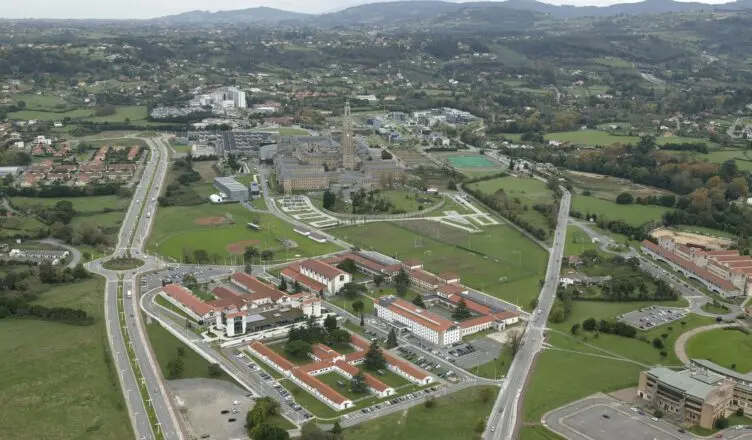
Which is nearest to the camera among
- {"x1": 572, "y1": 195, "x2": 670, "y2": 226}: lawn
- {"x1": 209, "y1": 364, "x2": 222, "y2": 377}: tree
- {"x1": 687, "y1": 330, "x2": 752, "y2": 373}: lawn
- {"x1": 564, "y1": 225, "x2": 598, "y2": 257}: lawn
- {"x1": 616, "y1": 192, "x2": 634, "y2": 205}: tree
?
{"x1": 209, "y1": 364, "x2": 222, "y2": 377}: tree

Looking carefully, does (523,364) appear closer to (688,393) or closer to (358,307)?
(688,393)

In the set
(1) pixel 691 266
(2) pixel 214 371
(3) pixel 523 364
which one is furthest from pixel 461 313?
(1) pixel 691 266

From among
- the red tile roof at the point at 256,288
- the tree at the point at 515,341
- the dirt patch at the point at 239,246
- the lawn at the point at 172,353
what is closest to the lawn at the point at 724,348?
the tree at the point at 515,341

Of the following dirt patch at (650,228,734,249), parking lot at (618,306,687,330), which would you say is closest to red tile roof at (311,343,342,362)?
parking lot at (618,306,687,330)

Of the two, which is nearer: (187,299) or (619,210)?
(187,299)

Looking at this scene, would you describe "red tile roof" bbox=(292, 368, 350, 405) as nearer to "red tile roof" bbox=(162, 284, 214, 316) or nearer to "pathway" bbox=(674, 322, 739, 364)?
"red tile roof" bbox=(162, 284, 214, 316)

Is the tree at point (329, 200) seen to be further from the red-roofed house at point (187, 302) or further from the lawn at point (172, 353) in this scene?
the lawn at point (172, 353)
